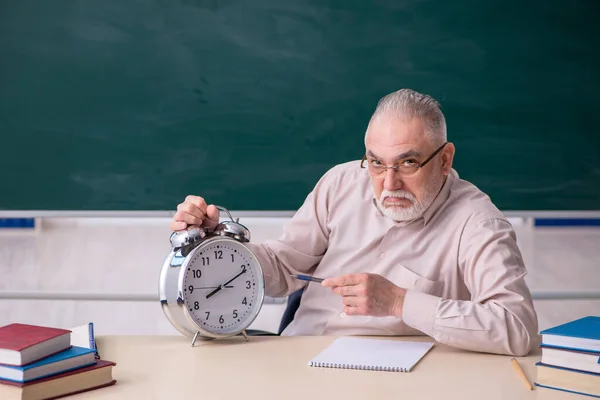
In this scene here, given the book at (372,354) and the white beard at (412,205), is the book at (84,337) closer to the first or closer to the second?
the book at (372,354)

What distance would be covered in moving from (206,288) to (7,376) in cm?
54

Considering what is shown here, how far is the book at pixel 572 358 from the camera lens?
55.3 inches

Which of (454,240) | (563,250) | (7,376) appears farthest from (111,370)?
(563,250)

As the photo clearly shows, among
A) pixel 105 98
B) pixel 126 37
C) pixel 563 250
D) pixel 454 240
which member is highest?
pixel 126 37

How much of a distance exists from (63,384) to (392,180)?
100 cm

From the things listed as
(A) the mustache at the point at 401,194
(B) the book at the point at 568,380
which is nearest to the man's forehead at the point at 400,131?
(A) the mustache at the point at 401,194

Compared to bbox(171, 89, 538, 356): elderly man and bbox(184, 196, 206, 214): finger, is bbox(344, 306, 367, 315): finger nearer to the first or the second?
bbox(171, 89, 538, 356): elderly man

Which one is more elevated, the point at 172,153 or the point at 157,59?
the point at 157,59

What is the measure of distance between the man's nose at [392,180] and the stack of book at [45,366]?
88 centimetres

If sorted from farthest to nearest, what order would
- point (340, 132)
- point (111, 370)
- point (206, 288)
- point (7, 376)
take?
point (340, 132) → point (206, 288) → point (111, 370) → point (7, 376)

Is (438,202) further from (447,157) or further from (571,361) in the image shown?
(571,361)

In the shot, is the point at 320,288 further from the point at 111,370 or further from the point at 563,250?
the point at 563,250

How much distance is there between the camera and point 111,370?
4.99ft

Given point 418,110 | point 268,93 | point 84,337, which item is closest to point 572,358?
point 418,110
